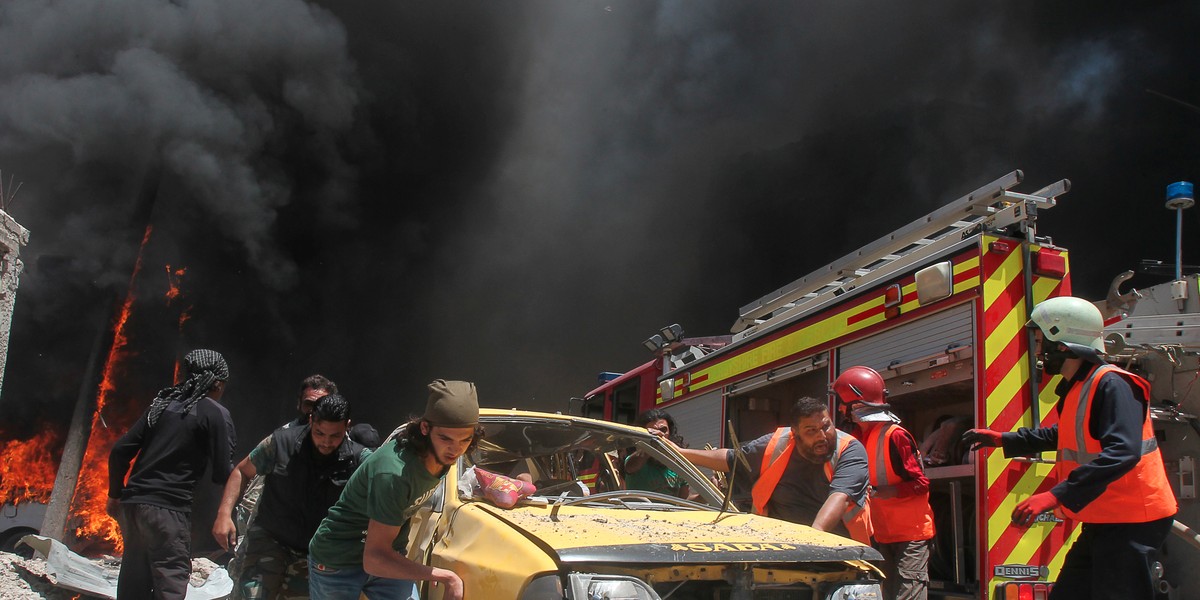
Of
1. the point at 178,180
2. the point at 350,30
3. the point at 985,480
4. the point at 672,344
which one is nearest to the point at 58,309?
the point at 178,180

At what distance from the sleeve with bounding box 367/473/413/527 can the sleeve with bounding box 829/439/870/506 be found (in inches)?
76.1

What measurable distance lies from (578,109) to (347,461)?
1137 cm

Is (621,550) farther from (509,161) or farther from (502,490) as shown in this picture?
(509,161)

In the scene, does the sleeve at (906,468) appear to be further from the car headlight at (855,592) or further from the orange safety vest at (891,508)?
the car headlight at (855,592)

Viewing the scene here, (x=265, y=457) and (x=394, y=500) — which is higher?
(x=265, y=457)

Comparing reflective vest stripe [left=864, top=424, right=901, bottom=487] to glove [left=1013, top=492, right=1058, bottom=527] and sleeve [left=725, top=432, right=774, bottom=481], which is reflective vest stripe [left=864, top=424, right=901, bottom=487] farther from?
glove [left=1013, top=492, right=1058, bottom=527]

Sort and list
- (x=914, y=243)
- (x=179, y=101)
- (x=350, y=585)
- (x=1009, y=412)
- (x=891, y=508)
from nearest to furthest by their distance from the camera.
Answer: (x=350, y=585) < (x=891, y=508) < (x=1009, y=412) < (x=914, y=243) < (x=179, y=101)

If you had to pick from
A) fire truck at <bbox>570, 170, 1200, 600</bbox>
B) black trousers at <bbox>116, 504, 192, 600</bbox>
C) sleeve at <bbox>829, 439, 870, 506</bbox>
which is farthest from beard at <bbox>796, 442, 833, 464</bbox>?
black trousers at <bbox>116, 504, 192, 600</bbox>

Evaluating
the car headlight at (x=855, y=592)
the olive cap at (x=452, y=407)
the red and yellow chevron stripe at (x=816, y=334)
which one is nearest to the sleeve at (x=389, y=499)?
the olive cap at (x=452, y=407)

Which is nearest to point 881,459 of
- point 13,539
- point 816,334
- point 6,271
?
point 816,334

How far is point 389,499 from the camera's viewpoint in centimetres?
250

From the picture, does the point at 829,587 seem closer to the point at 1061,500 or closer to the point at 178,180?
the point at 1061,500

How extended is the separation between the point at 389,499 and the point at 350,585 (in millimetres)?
600

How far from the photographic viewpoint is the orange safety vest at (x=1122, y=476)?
280 centimetres
